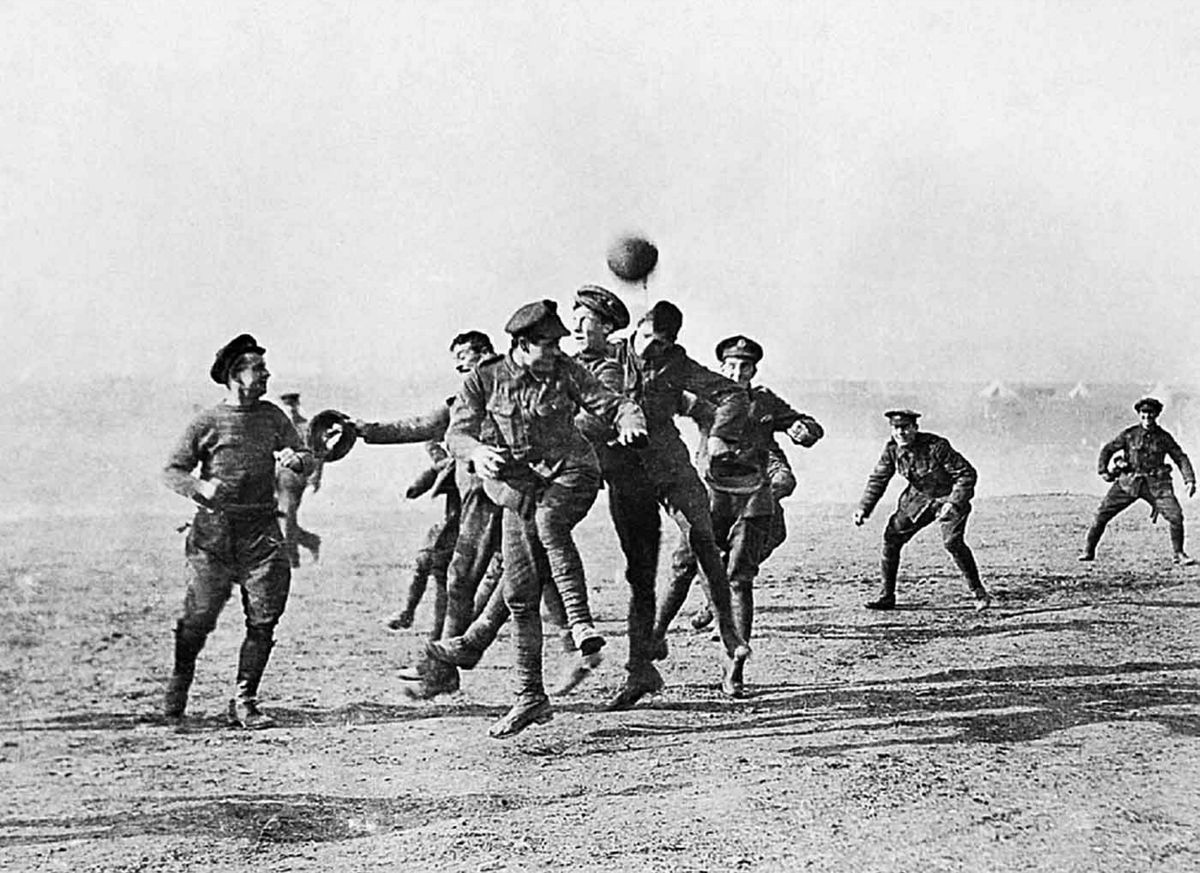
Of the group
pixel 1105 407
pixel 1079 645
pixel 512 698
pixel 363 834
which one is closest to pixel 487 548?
pixel 512 698

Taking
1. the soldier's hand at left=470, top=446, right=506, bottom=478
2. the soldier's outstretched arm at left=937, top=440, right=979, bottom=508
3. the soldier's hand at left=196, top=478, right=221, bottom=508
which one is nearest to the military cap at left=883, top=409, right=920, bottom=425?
the soldier's outstretched arm at left=937, top=440, right=979, bottom=508

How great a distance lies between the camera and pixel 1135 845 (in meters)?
3.89

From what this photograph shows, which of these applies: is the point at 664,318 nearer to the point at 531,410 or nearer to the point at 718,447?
the point at 718,447

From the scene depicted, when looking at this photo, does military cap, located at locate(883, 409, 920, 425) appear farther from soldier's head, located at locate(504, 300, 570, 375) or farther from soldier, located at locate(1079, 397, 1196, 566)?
soldier's head, located at locate(504, 300, 570, 375)

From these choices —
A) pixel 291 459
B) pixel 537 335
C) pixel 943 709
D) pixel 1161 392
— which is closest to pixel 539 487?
pixel 537 335

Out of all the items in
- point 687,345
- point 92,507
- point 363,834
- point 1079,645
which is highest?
point 687,345

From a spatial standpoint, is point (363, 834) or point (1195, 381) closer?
point (363, 834)

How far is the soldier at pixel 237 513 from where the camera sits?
461 centimetres

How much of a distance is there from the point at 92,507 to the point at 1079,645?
540 centimetres

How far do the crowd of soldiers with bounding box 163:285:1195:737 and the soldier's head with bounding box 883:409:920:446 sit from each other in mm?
1164

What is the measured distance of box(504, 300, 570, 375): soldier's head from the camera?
458cm

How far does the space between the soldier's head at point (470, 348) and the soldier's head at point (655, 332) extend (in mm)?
586

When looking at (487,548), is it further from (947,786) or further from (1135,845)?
(1135,845)

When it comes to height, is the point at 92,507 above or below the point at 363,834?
above
